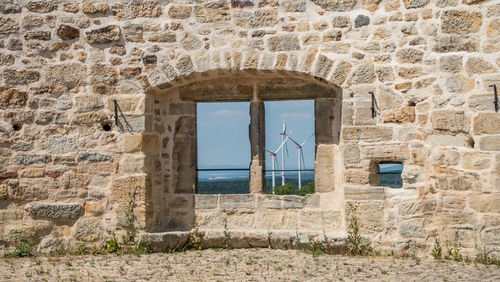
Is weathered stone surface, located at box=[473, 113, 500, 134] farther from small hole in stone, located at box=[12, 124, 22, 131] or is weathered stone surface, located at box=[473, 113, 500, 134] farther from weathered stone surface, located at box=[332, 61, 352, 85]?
small hole in stone, located at box=[12, 124, 22, 131]

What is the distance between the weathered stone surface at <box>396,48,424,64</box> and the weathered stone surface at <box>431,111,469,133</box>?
575 millimetres

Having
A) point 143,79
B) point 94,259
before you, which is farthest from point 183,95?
point 94,259

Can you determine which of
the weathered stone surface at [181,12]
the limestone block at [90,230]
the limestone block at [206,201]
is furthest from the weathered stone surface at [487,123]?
the limestone block at [90,230]

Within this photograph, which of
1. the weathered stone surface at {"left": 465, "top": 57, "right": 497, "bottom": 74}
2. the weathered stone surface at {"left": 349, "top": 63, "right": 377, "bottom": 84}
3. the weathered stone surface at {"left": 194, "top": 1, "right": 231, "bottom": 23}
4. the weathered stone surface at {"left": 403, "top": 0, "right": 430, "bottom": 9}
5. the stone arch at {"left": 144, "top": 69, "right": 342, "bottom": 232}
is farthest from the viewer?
the stone arch at {"left": 144, "top": 69, "right": 342, "bottom": 232}

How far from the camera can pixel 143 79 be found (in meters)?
6.09

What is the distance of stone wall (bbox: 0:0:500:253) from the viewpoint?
18.2 ft

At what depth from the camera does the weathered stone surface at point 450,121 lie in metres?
5.48

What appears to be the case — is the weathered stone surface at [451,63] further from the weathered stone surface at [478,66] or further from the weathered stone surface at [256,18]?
the weathered stone surface at [256,18]

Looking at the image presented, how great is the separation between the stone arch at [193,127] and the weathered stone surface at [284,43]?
350 millimetres

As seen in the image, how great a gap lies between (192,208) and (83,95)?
5.80 feet

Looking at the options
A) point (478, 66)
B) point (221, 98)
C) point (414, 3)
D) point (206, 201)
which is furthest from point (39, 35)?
point (478, 66)

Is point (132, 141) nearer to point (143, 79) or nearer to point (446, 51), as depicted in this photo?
point (143, 79)

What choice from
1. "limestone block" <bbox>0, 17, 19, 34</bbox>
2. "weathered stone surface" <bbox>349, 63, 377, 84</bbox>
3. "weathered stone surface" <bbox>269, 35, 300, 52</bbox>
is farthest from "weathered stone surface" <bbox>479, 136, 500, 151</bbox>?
"limestone block" <bbox>0, 17, 19, 34</bbox>

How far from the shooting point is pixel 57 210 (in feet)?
19.9
